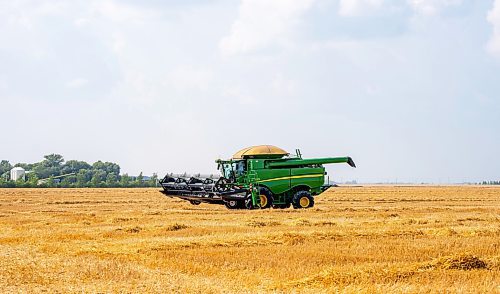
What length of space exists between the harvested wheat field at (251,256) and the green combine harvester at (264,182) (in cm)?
673

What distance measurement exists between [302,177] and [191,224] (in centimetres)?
957

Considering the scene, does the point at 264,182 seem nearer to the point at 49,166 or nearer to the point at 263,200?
the point at 263,200

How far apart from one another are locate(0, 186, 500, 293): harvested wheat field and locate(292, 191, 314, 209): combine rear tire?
7.01m

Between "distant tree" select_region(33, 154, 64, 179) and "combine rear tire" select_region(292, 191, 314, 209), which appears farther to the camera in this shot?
"distant tree" select_region(33, 154, 64, 179)

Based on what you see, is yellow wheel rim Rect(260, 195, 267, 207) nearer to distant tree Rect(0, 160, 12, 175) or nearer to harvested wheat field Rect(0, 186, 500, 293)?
harvested wheat field Rect(0, 186, 500, 293)

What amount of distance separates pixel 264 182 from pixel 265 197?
2.03ft

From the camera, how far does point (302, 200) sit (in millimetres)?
27938

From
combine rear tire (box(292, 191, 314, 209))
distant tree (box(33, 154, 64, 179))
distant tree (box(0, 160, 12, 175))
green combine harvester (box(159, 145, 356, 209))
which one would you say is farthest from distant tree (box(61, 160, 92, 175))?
combine rear tire (box(292, 191, 314, 209))

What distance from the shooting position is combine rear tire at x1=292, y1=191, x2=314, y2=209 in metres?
27.8

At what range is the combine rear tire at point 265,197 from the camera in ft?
90.2

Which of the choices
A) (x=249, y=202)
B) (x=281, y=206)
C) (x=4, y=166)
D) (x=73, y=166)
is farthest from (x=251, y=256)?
(x=4, y=166)

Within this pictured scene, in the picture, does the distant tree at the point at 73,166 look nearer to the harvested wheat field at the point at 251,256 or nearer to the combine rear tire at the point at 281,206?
the combine rear tire at the point at 281,206

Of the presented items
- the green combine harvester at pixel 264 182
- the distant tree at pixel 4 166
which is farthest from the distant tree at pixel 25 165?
the green combine harvester at pixel 264 182

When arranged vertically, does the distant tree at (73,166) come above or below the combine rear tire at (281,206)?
above
